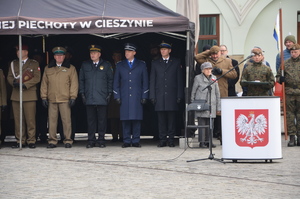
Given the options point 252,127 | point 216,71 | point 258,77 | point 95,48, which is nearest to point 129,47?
point 95,48

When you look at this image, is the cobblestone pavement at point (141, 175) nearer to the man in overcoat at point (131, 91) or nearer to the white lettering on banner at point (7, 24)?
the man in overcoat at point (131, 91)

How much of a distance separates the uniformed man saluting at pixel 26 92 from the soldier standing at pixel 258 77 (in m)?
4.26

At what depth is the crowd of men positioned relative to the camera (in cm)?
1617

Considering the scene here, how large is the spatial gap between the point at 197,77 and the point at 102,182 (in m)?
5.43

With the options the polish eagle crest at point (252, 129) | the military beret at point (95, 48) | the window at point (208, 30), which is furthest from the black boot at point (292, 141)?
the window at point (208, 30)

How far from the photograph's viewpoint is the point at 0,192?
10031 millimetres

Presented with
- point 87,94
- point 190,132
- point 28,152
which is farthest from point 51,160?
point 190,132

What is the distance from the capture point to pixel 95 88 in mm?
16250

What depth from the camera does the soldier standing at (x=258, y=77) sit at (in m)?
Result: 15.7

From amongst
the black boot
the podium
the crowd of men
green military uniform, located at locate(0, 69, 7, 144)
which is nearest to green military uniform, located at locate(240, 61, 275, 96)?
the crowd of men

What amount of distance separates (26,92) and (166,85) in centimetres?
288

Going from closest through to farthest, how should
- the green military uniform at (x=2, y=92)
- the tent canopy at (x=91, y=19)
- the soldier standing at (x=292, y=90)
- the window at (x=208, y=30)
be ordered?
the tent canopy at (x=91, y=19), the soldier standing at (x=292, y=90), the green military uniform at (x=2, y=92), the window at (x=208, y=30)

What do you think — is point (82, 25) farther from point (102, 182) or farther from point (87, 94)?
point (102, 182)

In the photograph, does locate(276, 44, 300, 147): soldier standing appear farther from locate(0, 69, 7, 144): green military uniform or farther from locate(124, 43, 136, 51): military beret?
locate(0, 69, 7, 144): green military uniform
